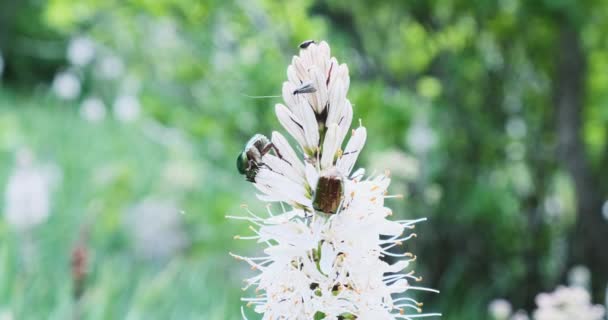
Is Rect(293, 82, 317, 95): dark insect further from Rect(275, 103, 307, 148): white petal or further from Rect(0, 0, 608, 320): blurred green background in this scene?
Rect(0, 0, 608, 320): blurred green background

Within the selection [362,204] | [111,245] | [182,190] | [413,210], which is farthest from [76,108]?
[362,204]

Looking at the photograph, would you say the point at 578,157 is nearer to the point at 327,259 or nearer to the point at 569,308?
the point at 569,308

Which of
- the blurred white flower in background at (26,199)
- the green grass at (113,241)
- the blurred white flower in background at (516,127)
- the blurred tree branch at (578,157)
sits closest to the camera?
the green grass at (113,241)

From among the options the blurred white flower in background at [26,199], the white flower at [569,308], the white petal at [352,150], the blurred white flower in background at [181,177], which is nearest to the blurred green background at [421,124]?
the blurred white flower in background at [181,177]

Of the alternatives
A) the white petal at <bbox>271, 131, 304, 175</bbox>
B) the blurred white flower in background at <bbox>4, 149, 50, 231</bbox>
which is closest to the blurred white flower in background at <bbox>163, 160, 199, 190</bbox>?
the blurred white flower in background at <bbox>4, 149, 50, 231</bbox>

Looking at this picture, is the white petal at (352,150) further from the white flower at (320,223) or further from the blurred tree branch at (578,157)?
the blurred tree branch at (578,157)

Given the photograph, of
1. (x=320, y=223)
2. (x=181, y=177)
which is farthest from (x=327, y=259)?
(x=181, y=177)

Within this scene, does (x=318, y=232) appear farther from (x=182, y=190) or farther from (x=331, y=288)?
(x=182, y=190)
